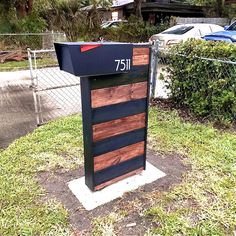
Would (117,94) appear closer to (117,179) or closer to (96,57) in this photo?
(96,57)

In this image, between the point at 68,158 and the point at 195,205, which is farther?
the point at 68,158

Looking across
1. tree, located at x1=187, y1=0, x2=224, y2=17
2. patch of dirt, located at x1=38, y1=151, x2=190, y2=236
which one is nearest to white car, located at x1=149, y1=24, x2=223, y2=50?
patch of dirt, located at x1=38, y1=151, x2=190, y2=236

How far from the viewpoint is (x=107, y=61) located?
2.08 metres

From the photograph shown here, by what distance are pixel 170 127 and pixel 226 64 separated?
1183mm

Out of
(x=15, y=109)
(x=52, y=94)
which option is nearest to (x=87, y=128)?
(x=15, y=109)

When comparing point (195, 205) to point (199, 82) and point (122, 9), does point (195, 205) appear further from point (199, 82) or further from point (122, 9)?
point (122, 9)

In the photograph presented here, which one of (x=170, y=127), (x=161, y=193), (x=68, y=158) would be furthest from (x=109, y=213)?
(x=170, y=127)

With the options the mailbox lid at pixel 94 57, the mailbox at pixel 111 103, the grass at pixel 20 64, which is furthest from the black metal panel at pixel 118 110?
the grass at pixel 20 64

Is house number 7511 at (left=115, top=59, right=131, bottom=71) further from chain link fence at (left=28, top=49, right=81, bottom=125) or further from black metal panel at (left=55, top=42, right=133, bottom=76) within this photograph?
chain link fence at (left=28, top=49, right=81, bottom=125)

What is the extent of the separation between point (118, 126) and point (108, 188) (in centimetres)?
61

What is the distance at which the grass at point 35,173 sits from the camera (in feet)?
7.03

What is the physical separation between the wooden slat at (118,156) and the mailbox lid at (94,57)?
754 millimetres

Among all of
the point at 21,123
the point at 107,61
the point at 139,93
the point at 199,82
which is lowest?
the point at 21,123

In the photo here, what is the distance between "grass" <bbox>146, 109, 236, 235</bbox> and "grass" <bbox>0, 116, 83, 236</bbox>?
33.9 inches
